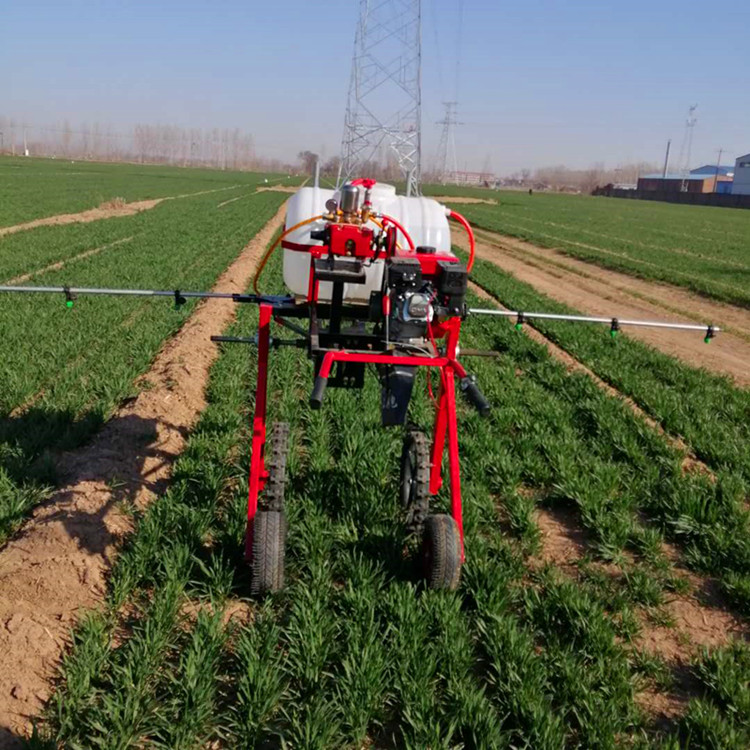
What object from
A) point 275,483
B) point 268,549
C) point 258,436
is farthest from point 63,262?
point 268,549

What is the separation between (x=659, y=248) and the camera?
1145 inches

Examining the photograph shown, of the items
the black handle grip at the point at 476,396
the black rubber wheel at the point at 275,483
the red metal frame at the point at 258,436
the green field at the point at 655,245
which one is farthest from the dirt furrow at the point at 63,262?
the green field at the point at 655,245

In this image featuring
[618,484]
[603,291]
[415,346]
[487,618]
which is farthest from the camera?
[603,291]

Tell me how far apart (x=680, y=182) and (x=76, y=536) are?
133358 millimetres

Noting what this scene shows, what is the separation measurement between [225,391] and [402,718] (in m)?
5.17

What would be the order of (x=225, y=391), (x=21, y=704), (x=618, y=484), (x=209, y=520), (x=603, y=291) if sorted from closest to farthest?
(x=21, y=704), (x=209, y=520), (x=618, y=484), (x=225, y=391), (x=603, y=291)

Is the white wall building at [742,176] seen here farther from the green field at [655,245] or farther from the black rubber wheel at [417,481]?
the black rubber wheel at [417,481]

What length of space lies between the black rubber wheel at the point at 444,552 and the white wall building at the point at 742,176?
106597 mm

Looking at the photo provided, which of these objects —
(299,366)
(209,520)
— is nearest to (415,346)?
(209,520)

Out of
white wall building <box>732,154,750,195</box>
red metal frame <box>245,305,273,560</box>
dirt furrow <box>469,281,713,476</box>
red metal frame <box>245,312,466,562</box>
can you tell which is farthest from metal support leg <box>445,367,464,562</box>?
white wall building <box>732,154,750,195</box>

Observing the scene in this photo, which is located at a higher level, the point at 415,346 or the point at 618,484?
the point at 415,346

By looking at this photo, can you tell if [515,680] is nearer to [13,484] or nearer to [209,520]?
[209,520]

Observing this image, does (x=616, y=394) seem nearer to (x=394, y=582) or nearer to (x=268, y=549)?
(x=394, y=582)

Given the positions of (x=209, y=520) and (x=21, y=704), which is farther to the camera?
(x=209, y=520)
